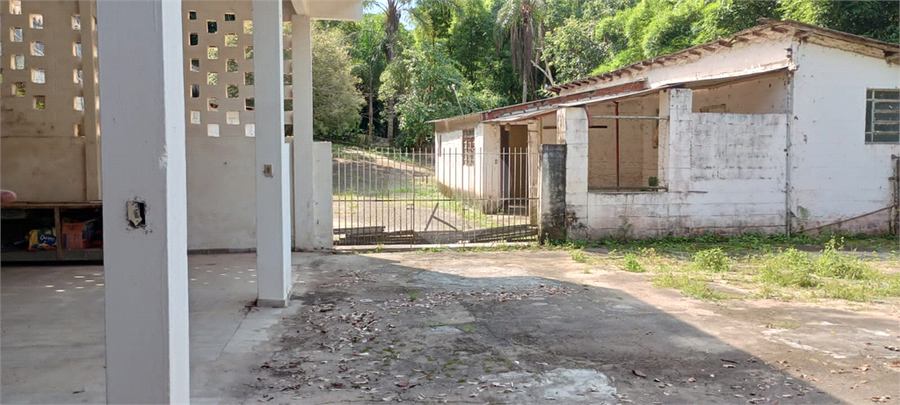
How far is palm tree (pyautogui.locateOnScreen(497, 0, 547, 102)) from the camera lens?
27670 mm

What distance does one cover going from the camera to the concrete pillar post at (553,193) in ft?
35.6

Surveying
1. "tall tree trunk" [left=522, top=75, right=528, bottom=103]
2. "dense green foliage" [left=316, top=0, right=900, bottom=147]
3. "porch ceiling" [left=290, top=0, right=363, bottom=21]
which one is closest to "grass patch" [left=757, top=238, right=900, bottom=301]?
"porch ceiling" [left=290, top=0, right=363, bottom=21]

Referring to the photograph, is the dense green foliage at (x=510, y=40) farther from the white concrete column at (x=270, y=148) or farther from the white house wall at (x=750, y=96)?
the white concrete column at (x=270, y=148)

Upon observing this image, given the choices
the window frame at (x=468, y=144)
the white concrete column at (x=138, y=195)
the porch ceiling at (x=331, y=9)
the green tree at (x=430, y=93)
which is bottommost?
the white concrete column at (x=138, y=195)

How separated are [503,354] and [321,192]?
559cm

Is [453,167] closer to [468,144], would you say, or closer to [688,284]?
[468,144]

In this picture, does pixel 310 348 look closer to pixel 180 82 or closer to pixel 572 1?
pixel 180 82

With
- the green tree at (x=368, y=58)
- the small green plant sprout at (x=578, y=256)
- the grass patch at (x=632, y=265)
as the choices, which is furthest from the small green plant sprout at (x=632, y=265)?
the green tree at (x=368, y=58)

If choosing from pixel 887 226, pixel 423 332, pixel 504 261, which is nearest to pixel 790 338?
pixel 423 332

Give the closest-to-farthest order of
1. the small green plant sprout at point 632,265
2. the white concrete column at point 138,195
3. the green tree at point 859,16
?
A: 1. the white concrete column at point 138,195
2. the small green plant sprout at point 632,265
3. the green tree at point 859,16

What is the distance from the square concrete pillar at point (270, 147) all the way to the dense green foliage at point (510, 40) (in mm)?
16502

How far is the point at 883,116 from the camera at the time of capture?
12.0 metres

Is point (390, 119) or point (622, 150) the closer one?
point (622, 150)

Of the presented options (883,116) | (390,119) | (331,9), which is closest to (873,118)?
(883,116)
